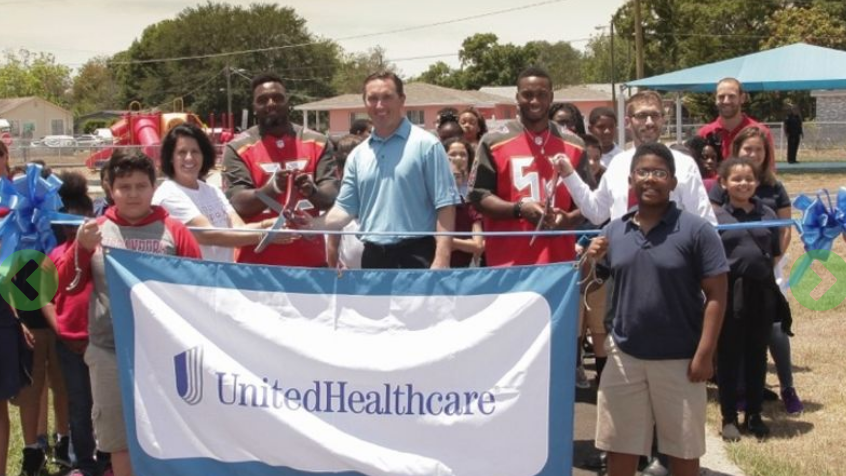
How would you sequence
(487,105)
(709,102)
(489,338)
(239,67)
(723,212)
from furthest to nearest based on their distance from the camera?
1. (239,67)
2. (487,105)
3. (709,102)
4. (723,212)
5. (489,338)

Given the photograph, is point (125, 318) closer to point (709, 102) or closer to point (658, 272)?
point (658, 272)

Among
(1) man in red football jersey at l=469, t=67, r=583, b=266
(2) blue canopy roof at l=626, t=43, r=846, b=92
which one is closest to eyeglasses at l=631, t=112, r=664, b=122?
(1) man in red football jersey at l=469, t=67, r=583, b=266

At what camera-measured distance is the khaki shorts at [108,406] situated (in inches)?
178

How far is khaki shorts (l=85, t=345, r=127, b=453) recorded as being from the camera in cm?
453

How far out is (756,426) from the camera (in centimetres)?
604

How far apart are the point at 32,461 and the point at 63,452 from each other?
0.22 m

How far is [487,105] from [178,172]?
203 feet

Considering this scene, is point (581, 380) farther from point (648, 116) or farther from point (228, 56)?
point (228, 56)

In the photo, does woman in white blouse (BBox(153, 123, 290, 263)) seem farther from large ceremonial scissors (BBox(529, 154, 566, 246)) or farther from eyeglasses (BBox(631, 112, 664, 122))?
eyeglasses (BBox(631, 112, 664, 122))

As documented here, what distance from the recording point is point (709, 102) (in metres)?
51.9

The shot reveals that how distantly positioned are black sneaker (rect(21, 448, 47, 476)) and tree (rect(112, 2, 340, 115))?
265 feet

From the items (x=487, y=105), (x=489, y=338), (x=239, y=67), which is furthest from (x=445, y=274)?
(x=239, y=67)

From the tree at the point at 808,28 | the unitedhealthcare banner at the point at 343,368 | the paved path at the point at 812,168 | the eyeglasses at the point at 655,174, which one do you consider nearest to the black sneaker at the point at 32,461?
the unitedhealthcare banner at the point at 343,368

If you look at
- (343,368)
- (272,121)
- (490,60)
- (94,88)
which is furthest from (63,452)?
(94,88)
